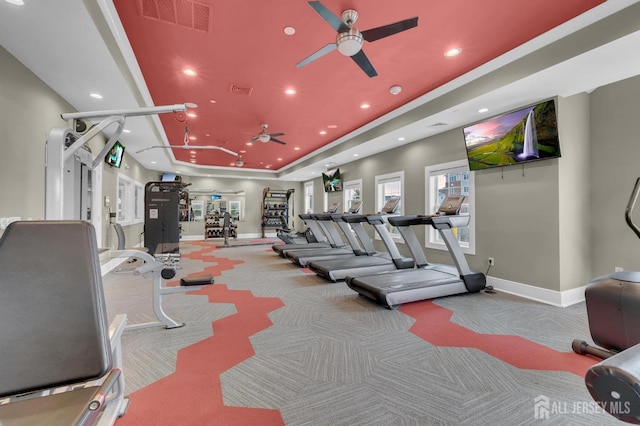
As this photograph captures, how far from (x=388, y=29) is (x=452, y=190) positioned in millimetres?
4041

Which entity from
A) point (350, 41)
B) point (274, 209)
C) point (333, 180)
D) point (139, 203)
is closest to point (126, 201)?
point (139, 203)

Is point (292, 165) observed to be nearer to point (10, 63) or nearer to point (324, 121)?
point (324, 121)

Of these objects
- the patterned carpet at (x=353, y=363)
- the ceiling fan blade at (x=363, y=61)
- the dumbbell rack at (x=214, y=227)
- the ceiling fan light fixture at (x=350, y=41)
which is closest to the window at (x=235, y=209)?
the dumbbell rack at (x=214, y=227)

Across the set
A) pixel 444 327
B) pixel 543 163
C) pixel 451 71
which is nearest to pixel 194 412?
pixel 444 327

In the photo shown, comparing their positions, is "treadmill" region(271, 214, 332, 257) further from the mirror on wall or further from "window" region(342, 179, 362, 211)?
the mirror on wall

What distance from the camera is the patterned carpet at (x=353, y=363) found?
1.81m

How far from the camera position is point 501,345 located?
2684 millimetres

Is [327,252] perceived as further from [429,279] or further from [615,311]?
[615,311]

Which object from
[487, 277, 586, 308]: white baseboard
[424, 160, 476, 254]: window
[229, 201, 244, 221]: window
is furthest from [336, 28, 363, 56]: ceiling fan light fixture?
[229, 201, 244, 221]: window

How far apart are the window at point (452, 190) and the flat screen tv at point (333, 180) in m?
3.84

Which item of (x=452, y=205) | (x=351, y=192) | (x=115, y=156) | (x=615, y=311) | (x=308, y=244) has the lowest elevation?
(x=308, y=244)

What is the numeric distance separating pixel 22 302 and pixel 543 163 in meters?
5.46

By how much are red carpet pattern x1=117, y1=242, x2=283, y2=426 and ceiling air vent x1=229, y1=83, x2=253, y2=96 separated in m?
3.52

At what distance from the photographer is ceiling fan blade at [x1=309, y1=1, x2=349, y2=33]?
228cm
